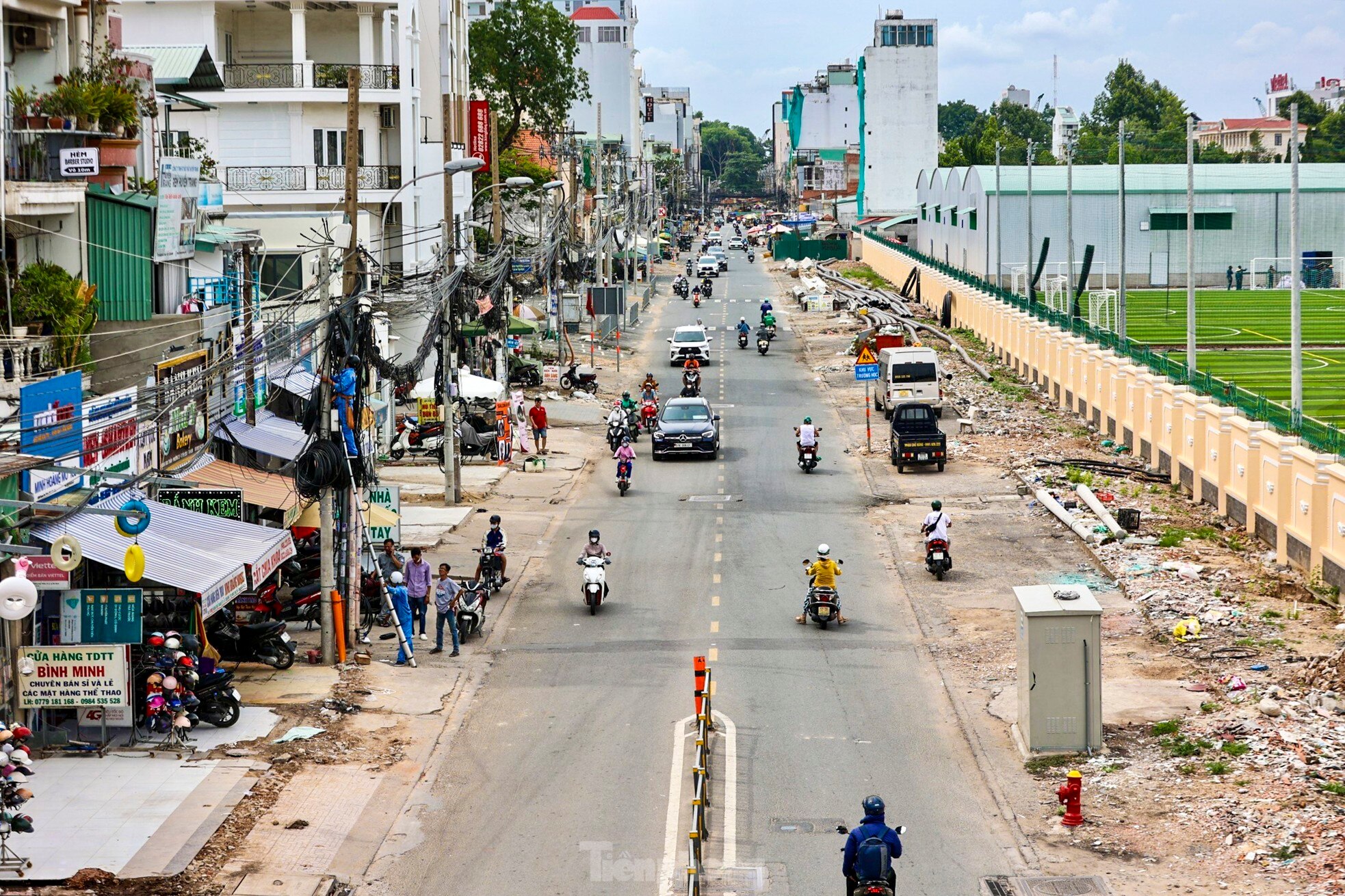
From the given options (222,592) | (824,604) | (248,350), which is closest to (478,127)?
(248,350)

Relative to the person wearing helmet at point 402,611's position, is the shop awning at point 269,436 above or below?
above

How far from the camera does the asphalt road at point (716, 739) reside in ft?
52.0

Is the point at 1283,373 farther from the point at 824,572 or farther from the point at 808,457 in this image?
the point at 824,572

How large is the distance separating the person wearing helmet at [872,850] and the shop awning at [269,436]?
16.5 metres

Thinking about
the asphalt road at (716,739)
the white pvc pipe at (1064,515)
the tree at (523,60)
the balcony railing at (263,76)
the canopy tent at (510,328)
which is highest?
the tree at (523,60)

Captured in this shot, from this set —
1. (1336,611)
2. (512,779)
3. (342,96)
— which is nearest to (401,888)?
(512,779)

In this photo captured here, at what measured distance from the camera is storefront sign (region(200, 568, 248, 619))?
63.4 feet

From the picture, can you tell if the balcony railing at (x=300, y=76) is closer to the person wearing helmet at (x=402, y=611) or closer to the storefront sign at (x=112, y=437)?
the storefront sign at (x=112, y=437)

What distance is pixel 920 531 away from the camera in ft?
110

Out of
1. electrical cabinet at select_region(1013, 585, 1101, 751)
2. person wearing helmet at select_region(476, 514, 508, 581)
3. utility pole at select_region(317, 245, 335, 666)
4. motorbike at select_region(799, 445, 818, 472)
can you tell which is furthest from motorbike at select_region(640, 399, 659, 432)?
electrical cabinet at select_region(1013, 585, 1101, 751)

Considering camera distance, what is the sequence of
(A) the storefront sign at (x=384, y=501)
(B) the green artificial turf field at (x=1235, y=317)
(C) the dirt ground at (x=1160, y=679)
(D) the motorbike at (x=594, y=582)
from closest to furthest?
(C) the dirt ground at (x=1160, y=679) → (D) the motorbike at (x=594, y=582) → (A) the storefront sign at (x=384, y=501) → (B) the green artificial turf field at (x=1235, y=317)

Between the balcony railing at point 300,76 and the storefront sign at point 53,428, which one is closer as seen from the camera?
the storefront sign at point 53,428

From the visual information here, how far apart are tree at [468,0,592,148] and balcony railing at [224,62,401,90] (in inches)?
1685

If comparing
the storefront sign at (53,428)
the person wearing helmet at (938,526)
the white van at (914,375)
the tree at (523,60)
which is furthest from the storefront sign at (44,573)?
the tree at (523,60)
